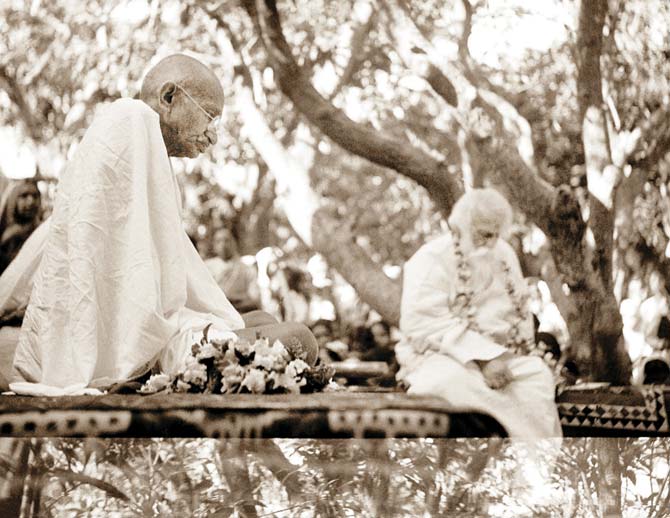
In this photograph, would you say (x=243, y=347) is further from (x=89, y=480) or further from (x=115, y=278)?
(x=89, y=480)

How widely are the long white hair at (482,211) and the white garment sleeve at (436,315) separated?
1.15ft

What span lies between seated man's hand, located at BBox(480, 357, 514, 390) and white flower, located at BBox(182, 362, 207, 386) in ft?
6.00

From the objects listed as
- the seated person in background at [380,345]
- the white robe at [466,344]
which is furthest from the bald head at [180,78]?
the seated person in background at [380,345]

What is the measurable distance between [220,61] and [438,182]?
63.3 inches

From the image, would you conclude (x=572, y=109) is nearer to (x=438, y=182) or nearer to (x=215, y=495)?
(x=438, y=182)

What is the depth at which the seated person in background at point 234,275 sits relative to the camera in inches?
274

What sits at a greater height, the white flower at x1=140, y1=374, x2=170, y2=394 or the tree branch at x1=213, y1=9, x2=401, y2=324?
the tree branch at x1=213, y1=9, x2=401, y2=324

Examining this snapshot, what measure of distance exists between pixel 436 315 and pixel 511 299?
0.47 metres

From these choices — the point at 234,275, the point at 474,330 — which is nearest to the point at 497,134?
the point at 474,330

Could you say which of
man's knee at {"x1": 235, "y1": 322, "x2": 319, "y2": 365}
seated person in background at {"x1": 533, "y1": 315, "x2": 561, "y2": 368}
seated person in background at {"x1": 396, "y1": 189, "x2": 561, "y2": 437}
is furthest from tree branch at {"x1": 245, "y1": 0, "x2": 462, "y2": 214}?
man's knee at {"x1": 235, "y1": 322, "x2": 319, "y2": 365}

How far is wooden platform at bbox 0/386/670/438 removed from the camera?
16.8 ft

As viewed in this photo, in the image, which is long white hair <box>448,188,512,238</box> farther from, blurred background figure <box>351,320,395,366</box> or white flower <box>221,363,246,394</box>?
white flower <box>221,363,246,394</box>

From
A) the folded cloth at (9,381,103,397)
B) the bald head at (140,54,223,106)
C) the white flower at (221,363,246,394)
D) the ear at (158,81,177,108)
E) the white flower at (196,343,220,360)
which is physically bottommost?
the folded cloth at (9,381,103,397)

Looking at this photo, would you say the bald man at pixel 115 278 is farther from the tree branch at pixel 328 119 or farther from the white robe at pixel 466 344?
the tree branch at pixel 328 119
